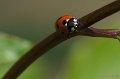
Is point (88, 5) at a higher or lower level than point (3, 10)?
lower

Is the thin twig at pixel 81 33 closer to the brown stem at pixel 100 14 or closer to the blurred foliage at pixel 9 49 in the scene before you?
the brown stem at pixel 100 14

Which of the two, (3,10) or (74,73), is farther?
(3,10)

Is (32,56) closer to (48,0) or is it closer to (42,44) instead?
(42,44)

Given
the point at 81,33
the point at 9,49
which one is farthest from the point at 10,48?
the point at 81,33

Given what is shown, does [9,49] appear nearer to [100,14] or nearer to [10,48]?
[10,48]

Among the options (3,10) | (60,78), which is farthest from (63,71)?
(3,10)

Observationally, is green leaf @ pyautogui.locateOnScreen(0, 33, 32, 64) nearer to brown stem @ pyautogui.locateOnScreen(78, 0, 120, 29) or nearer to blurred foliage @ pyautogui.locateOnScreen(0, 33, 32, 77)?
blurred foliage @ pyautogui.locateOnScreen(0, 33, 32, 77)

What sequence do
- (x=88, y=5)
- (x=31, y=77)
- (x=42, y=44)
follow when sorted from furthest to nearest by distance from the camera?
(x=88, y=5)
(x=31, y=77)
(x=42, y=44)

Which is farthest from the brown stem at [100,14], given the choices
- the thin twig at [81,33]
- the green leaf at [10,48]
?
the green leaf at [10,48]

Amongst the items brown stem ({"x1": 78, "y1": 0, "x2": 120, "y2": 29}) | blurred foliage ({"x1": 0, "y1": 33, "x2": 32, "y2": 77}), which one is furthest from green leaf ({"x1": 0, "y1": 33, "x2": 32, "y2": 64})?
brown stem ({"x1": 78, "y1": 0, "x2": 120, "y2": 29})
